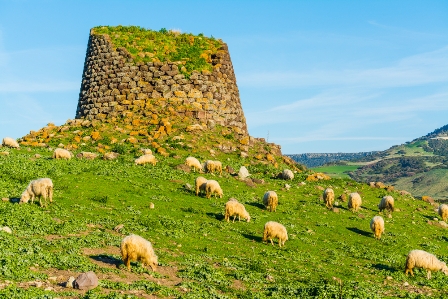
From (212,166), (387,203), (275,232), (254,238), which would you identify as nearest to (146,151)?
(212,166)

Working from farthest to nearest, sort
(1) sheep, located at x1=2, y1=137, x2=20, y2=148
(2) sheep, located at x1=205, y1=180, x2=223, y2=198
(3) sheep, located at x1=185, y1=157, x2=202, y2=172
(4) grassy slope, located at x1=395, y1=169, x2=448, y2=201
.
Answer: (4) grassy slope, located at x1=395, y1=169, x2=448, y2=201
(1) sheep, located at x1=2, y1=137, x2=20, y2=148
(3) sheep, located at x1=185, y1=157, x2=202, y2=172
(2) sheep, located at x1=205, y1=180, x2=223, y2=198

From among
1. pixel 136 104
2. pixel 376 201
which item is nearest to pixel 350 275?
pixel 376 201

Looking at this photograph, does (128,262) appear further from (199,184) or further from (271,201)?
(271,201)

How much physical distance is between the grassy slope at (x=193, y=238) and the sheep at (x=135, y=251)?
337 mm

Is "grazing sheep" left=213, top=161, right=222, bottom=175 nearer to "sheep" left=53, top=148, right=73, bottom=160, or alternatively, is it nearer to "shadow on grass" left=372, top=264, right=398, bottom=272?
"sheep" left=53, top=148, right=73, bottom=160

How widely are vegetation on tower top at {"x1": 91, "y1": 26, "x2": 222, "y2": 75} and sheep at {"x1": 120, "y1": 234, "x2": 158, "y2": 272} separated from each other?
2834 cm

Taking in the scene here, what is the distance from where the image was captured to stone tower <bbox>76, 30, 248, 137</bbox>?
3922cm

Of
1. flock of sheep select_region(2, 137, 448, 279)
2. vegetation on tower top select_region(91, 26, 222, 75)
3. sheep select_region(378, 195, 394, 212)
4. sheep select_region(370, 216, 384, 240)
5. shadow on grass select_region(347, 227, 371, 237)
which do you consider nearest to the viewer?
flock of sheep select_region(2, 137, 448, 279)

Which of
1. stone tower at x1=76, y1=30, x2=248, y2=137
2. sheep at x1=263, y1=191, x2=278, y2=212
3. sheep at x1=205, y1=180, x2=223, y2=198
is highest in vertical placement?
stone tower at x1=76, y1=30, x2=248, y2=137

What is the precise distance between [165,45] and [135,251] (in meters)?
31.5

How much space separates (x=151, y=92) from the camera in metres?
39.8

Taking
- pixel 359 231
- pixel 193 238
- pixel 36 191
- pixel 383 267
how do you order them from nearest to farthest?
pixel 383 267 < pixel 193 238 < pixel 36 191 < pixel 359 231

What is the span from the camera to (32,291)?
10.6 meters

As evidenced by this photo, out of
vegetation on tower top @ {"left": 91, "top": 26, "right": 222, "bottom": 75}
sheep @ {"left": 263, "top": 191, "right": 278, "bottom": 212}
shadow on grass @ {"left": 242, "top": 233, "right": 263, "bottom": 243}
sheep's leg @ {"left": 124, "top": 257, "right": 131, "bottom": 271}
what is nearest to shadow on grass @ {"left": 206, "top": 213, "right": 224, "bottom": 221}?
shadow on grass @ {"left": 242, "top": 233, "right": 263, "bottom": 243}
